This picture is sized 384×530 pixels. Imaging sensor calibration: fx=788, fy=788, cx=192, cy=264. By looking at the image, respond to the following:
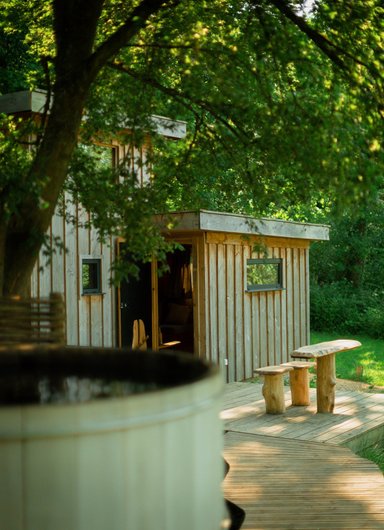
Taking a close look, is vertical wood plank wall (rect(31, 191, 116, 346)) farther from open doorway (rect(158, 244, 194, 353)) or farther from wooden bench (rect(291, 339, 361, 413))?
wooden bench (rect(291, 339, 361, 413))

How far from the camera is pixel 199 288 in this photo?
40.7 ft

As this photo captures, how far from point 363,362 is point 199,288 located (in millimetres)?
6467

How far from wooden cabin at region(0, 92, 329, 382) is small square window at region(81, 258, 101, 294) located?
15mm

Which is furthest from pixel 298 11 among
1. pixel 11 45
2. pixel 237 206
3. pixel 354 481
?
pixel 11 45

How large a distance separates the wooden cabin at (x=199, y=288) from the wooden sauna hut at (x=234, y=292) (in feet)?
0.06

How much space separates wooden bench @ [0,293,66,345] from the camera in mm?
3859

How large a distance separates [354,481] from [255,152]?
3270 millimetres

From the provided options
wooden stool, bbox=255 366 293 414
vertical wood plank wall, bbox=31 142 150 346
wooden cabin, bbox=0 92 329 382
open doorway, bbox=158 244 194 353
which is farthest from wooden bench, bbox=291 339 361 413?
open doorway, bbox=158 244 194 353

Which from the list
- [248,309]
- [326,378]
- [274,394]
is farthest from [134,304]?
[326,378]

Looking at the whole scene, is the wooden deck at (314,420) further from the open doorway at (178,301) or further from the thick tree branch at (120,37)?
the thick tree branch at (120,37)

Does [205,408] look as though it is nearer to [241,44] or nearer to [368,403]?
[241,44]

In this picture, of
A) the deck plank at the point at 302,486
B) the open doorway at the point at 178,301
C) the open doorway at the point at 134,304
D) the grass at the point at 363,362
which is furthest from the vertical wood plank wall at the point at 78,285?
the grass at the point at 363,362

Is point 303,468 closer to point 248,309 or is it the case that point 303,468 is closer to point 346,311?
point 248,309

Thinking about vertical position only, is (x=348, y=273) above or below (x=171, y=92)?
below
